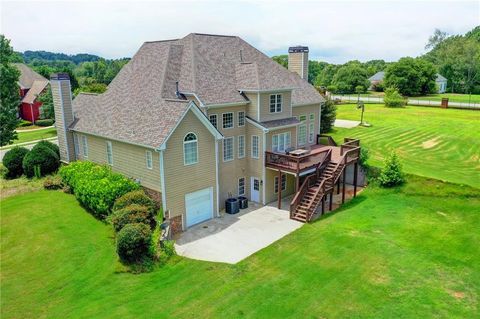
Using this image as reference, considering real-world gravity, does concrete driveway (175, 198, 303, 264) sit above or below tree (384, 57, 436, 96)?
below

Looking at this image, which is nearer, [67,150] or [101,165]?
[101,165]

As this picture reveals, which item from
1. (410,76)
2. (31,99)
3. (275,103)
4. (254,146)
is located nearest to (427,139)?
(275,103)

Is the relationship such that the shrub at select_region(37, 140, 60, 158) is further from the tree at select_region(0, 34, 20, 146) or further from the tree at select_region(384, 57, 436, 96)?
the tree at select_region(384, 57, 436, 96)

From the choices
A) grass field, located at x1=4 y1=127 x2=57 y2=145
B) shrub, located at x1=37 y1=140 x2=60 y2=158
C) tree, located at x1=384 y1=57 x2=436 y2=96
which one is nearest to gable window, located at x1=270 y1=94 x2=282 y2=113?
shrub, located at x1=37 y1=140 x2=60 y2=158

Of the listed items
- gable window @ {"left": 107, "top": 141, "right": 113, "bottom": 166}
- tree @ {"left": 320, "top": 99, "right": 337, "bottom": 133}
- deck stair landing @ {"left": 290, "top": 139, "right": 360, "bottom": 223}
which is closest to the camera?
deck stair landing @ {"left": 290, "top": 139, "right": 360, "bottom": 223}

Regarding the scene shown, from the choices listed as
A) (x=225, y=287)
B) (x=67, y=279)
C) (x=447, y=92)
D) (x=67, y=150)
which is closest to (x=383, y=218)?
(x=225, y=287)

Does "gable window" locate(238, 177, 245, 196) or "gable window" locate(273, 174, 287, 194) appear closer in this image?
"gable window" locate(238, 177, 245, 196)

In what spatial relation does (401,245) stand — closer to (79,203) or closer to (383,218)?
(383,218)
